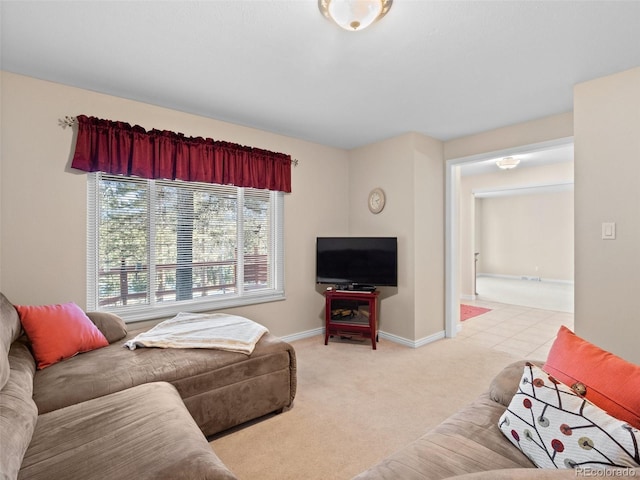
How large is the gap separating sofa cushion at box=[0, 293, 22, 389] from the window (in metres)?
0.70

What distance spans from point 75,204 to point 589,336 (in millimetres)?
4267

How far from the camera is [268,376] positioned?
2.21 metres

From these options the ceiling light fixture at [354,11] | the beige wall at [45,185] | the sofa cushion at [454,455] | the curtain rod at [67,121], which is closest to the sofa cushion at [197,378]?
the beige wall at [45,185]

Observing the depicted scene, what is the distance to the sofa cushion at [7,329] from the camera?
1408mm

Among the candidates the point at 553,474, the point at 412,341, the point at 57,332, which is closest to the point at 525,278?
the point at 412,341

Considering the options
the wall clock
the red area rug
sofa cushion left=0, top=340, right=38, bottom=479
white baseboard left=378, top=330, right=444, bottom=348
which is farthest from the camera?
the red area rug

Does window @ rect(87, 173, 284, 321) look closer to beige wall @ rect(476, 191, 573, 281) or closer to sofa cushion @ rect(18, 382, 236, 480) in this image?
sofa cushion @ rect(18, 382, 236, 480)

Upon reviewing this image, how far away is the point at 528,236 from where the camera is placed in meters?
8.62

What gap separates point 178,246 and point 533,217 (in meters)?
9.14

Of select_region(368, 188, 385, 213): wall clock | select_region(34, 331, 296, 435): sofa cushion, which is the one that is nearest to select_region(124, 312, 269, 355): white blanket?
select_region(34, 331, 296, 435): sofa cushion

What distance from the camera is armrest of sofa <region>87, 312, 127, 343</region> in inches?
91.6

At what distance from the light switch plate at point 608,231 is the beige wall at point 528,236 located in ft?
22.1

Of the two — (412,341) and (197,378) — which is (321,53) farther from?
(412,341)

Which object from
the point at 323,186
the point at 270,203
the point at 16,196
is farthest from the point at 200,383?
the point at 323,186
